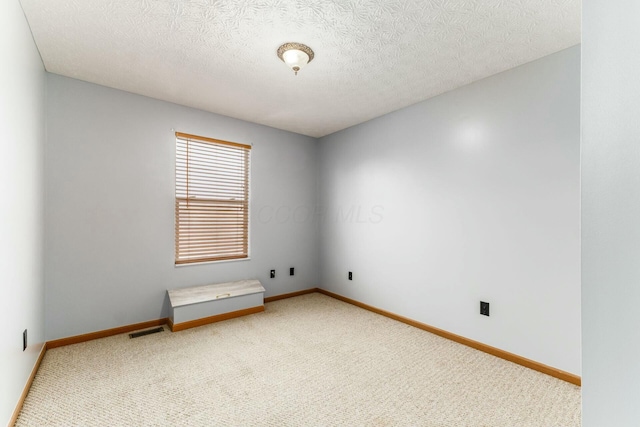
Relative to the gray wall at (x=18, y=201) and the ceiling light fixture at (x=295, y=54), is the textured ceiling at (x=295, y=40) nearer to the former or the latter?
the ceiling light fixture at (x=295, y=54)

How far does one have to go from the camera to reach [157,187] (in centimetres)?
328

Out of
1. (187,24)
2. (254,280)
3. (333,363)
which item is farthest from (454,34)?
(254,280)

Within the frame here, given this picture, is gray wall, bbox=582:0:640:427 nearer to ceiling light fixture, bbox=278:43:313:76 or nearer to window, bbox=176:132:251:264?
ceiling light fixture, bbox=278:43:313:76

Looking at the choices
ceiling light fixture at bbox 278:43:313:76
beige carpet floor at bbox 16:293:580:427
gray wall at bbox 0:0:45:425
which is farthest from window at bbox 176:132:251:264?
ceiling light fixture at bbox 278:43:313:76

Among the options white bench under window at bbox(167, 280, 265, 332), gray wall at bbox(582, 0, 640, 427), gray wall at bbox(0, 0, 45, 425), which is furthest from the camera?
white bench under window at bbox(167, 280, 265, 332)

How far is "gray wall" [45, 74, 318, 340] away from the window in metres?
0.11

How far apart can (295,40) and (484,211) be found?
221 centimetres

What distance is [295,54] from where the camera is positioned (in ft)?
7.29

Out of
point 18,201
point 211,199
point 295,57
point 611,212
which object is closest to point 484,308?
point 611,212

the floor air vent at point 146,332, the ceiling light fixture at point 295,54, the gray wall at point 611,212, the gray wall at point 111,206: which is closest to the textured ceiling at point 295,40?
the ceiling light fixture at point 295,54

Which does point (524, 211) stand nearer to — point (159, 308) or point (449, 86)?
point (449, 86)

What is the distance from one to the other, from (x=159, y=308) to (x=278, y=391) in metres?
1.97

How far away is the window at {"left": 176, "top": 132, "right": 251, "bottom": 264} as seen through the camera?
3.47 meters

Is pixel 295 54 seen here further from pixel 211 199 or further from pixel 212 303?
pixel 212 303
